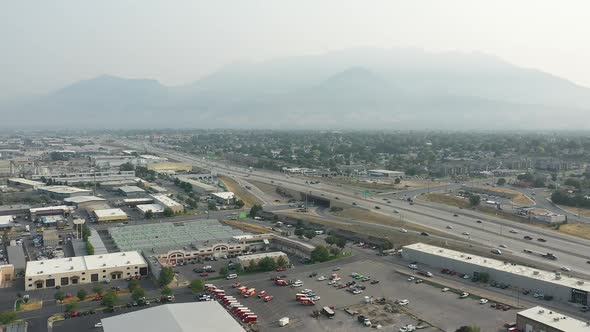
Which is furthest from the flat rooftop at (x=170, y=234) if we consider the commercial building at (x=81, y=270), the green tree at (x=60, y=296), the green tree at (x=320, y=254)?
the green tree at (x=60, y=296)

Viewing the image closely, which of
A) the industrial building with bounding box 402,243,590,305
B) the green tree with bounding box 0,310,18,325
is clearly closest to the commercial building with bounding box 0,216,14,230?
the green tree with bounding box 0,310,18,325

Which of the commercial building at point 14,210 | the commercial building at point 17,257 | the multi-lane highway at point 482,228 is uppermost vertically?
the multi-lane highway at point 482,228

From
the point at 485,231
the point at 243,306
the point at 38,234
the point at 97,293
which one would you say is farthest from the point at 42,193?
the point at 485,231

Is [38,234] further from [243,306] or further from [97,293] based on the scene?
[243,306]

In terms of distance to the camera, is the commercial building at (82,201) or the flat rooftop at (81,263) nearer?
the flat rooftop at (81,263)

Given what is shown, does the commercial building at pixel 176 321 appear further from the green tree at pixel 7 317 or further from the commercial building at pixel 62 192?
the commercial building at pixel 62 192

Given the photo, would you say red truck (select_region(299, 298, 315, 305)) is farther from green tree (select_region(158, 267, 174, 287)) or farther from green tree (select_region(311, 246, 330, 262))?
green tree (select_region(158, 267, 174, 287))

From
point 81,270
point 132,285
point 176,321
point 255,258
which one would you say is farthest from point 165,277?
point 176,321
